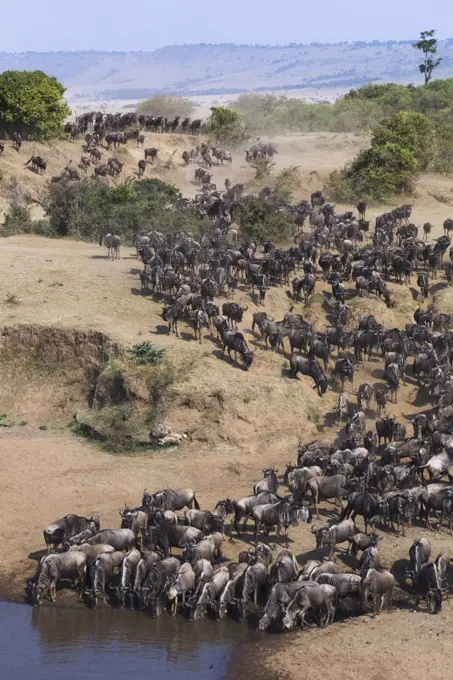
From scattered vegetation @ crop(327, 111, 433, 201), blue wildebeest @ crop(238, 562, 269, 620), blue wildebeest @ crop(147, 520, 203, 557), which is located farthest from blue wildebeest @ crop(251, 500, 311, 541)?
scattered vegetation @ crop(327, 111, 433, 201)

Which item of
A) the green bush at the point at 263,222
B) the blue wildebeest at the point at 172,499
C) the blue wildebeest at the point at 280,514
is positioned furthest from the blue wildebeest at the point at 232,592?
the green bush at the point at 263,222

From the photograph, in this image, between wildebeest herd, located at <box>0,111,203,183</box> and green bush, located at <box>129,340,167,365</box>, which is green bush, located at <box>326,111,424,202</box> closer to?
wildebeest herd, located at <box>0,111,203,183</box>

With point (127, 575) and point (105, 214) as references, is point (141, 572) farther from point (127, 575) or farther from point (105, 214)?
point (105, 214)

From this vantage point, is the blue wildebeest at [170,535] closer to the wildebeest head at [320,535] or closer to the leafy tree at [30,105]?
the wildebeest head at [320,535]

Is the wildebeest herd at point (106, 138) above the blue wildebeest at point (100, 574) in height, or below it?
above

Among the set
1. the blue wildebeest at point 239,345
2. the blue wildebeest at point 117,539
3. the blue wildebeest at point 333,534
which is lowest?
the blue wildebeest at point 333,534

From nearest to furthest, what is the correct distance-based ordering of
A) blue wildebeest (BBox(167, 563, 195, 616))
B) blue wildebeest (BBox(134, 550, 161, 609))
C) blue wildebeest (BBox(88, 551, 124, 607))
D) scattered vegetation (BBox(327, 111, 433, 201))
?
blue wildebeest (BBox(167, 563, 195, 616))
blue wildebeest (BBox(134, 550, 161, 609))
blue wildebeest (BBox(88, 551, 124, 607))
scattered vegetation (BBox(327, 111, 433, 201))
